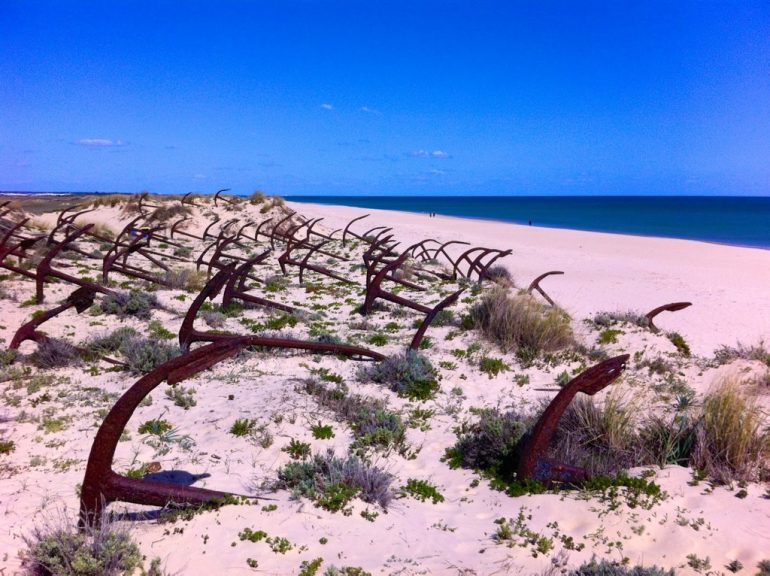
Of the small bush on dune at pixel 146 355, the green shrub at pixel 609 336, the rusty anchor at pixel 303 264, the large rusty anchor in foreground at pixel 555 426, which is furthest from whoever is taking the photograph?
the rusty anchor at pixel 303 264

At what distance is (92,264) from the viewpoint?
13.3 meters

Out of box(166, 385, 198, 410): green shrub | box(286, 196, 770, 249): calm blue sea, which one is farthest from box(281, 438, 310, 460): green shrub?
box(286, 196, 770, 249): calm blue sea

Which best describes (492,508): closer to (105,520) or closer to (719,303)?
(105,520)

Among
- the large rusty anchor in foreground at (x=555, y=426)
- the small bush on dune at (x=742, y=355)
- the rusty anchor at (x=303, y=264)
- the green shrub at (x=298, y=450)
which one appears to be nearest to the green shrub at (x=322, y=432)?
the green shrub at (x=298, y=450)

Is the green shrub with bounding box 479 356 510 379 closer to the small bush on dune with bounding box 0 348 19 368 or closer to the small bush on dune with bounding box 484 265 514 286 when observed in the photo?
the small bush on dune with bounding box 484 265 514 286

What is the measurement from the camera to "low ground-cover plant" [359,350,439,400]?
5.52 meters

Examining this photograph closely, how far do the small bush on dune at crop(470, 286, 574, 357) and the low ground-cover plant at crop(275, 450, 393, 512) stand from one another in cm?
359

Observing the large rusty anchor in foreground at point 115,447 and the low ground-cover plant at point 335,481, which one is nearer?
the large rusty anchor in foreground at point 115,447

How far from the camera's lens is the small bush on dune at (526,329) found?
6.85 meters

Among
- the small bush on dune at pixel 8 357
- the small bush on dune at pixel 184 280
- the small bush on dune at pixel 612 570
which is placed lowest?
the small bush on dune at pixel 612 570

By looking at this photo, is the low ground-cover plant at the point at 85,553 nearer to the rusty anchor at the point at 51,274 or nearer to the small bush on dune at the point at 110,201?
the rusty anchor at the point at 51,274

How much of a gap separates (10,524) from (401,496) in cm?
245

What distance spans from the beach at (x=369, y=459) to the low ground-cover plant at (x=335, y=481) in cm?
6

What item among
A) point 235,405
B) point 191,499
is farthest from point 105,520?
point 235,405
